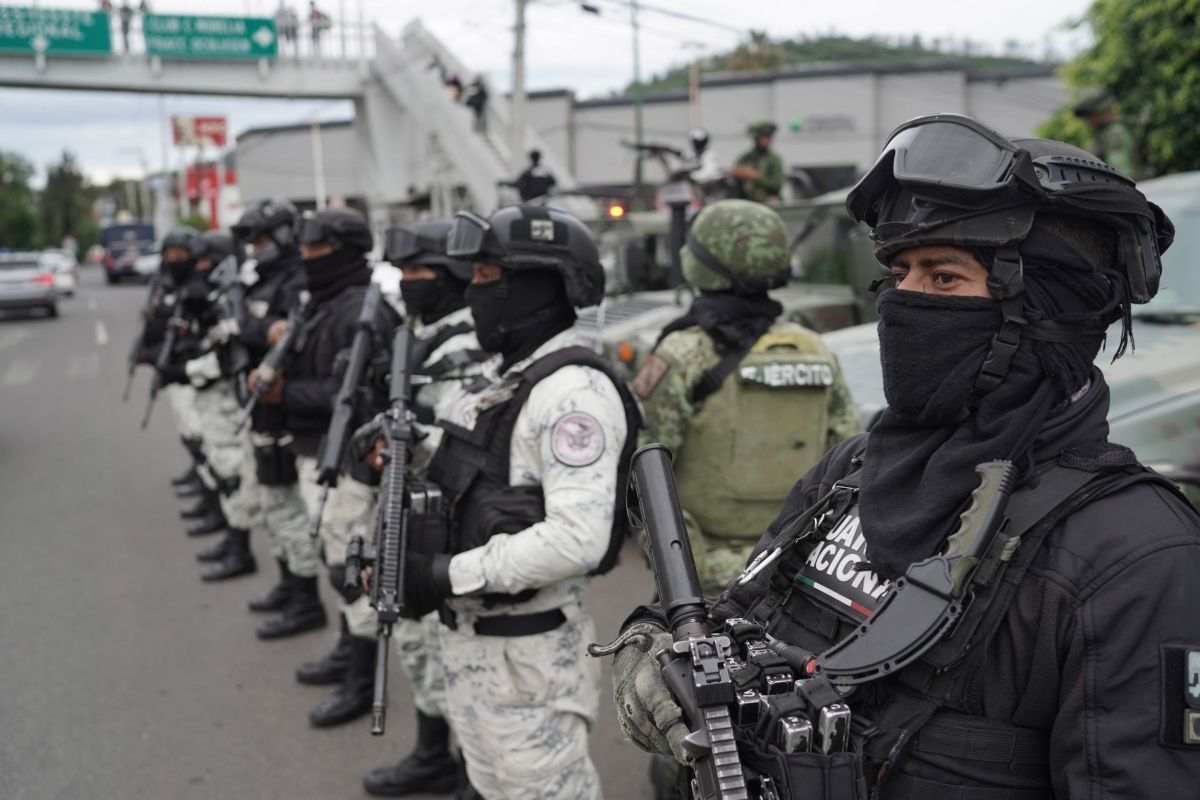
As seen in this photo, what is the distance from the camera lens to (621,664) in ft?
5.61

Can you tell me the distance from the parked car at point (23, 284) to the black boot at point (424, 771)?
2523 cm

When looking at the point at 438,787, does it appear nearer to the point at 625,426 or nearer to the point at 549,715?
the point at 549,715

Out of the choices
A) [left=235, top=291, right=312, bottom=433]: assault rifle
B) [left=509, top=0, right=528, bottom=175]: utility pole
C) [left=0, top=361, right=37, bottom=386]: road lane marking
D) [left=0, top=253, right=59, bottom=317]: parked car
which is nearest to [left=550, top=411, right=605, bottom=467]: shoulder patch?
[left=235, top=291, right=312, bottom=433]: assault rifle

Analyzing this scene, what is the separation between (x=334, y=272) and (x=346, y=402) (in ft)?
3.38

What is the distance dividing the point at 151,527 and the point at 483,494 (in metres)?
5.79

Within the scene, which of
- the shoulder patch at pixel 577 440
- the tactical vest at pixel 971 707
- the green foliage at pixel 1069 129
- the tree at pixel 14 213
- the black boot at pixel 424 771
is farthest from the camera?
the tree at pixel 14 213

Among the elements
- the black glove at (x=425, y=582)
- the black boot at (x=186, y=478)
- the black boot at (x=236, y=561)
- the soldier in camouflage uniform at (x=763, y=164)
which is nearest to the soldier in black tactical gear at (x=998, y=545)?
the black glove at (x=425, y=582)

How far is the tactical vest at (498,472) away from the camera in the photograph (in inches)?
109

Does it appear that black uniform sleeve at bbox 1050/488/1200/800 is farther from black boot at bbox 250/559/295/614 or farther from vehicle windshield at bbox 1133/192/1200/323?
black boot at bbox 250/559/295/614

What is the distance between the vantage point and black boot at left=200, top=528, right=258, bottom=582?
6469 mm

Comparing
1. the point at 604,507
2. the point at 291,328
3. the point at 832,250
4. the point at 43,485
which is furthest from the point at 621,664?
the point at 43,485

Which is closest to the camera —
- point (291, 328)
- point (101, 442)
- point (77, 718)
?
point (77, 718)

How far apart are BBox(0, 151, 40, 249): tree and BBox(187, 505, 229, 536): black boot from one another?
72.7 m

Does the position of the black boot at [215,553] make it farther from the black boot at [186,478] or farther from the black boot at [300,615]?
the black boot at [186,478]
